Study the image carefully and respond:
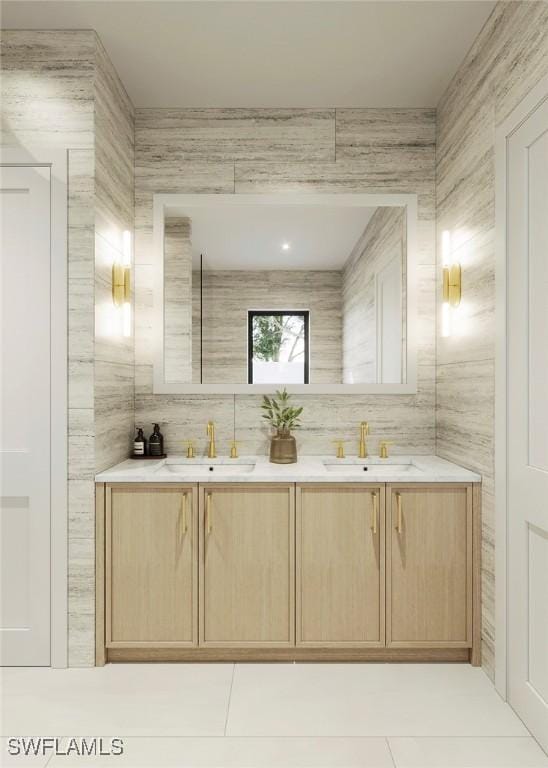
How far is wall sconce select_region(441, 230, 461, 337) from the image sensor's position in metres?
2.66

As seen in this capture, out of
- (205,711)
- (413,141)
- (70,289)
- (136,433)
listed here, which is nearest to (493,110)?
(413,141)

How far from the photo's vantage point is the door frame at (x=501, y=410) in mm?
2141

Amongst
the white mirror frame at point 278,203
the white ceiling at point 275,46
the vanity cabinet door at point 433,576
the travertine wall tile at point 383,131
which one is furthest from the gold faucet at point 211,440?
the white ceiling at point 275,46

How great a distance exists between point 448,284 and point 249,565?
5.59ft

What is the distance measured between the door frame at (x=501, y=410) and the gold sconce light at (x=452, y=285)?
44cm

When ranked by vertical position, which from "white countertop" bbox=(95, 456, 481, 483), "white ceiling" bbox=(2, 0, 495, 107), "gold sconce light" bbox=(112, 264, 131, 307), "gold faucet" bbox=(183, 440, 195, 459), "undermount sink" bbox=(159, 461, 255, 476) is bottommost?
"undermount sink" bbox=(159, 461, 255, 476)

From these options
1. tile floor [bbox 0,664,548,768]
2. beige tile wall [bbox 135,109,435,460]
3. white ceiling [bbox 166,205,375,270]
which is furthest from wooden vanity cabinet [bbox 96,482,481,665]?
white ceiling [bbox 166,205,375,270]

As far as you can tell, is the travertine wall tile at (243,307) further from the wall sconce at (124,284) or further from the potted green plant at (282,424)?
the wall sconce at (124,284)

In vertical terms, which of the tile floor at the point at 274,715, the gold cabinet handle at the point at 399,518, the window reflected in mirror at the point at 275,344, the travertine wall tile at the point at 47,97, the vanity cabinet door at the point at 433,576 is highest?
the travertine wall tile at the point at 47,97

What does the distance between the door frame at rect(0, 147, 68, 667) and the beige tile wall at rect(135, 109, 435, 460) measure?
66 cm

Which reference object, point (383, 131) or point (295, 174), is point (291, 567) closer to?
point (295, 174)

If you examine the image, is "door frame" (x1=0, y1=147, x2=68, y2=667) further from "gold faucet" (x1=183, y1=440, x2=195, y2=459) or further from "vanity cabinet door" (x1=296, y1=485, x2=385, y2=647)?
"vanity cabinet door" (x1=296, y1=485, x2=385, y2=647)

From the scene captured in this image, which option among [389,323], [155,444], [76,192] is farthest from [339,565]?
[76,192]

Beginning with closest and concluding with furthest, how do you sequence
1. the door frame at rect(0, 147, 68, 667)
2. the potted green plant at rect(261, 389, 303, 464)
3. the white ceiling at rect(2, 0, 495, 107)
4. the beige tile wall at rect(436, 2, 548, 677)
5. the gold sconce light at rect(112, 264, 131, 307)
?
the beige tile wall at rect(436, 2, 548, 677) < the white ceiling at rect(2, 0, 495, 107) < the door frame at rect(0, 147, 68, 667) < the gold sconce light at rect(112, 264, 131, 307) < the potted green plant at rect(261, 389, 303, 464)
